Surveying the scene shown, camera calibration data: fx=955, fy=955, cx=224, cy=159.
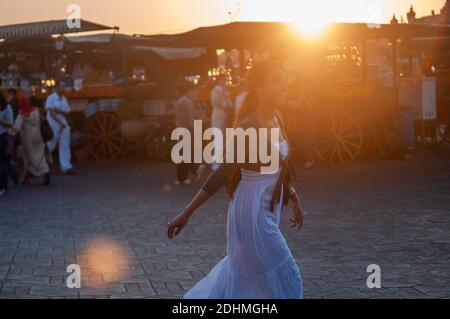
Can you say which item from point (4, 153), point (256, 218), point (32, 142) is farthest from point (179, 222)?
point (32, 142)

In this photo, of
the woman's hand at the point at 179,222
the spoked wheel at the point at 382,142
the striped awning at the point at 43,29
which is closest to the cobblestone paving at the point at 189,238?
the woman's hand at the point at 179,222

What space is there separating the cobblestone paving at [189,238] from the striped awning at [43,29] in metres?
8.34

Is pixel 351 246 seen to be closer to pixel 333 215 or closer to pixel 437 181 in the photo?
pixel 333 215

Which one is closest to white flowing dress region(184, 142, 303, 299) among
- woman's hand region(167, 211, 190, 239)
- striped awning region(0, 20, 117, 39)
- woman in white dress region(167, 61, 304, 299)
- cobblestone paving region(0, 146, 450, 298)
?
woman in white dress region(167, 61, 304, 299)

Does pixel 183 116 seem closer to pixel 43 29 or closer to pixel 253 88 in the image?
pixel 43 29

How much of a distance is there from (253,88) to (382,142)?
14937mm

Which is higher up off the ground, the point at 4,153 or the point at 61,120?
the point at 61,120

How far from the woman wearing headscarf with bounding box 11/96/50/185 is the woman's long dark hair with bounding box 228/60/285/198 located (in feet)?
38.3

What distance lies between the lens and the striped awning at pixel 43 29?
952 inches

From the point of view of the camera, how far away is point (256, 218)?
5184 millimetres

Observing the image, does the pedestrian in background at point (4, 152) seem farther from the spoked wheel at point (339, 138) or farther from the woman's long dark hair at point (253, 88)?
the woman's long dark hair at point (253, 88)

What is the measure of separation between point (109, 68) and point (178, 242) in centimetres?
2370

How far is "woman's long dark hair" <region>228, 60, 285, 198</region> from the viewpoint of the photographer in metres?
5.27
